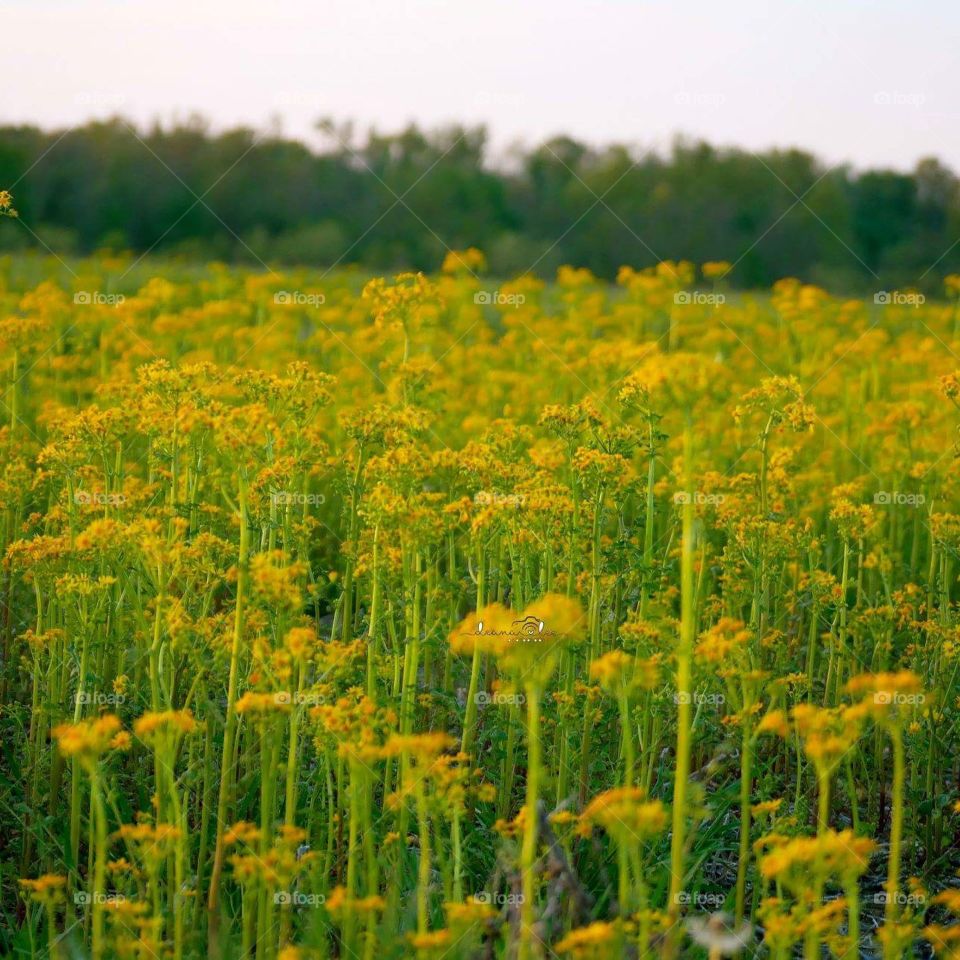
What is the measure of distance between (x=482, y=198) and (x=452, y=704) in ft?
94.1

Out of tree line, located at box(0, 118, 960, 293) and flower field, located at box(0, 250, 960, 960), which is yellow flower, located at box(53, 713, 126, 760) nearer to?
flower field, located at box(0, 250, 960, 960)

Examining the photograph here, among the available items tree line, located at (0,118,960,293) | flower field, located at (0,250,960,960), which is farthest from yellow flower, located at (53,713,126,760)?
tree line, located at (0,118,960,293)

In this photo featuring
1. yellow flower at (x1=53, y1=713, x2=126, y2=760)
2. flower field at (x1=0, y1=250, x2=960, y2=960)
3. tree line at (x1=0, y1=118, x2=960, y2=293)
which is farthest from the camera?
tree line at (x1=0, y1=118, x2=960, y2=293)

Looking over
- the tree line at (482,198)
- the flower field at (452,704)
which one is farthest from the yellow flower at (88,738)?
the tree line at (482,198)

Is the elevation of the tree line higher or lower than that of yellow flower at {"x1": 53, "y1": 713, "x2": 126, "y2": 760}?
higher

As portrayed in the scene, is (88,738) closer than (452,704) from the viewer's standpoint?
Yes

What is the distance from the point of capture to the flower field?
10.1 feet

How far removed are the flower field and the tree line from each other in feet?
82.2

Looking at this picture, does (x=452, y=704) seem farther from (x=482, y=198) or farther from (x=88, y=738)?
(x=482, y=198)

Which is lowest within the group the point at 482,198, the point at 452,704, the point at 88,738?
the point at 452,704

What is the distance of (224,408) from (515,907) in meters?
2.00

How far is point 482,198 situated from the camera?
3173 centimetres

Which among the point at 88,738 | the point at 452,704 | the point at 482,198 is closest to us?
the point at 88,738

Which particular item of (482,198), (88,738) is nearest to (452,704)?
(88,738)
